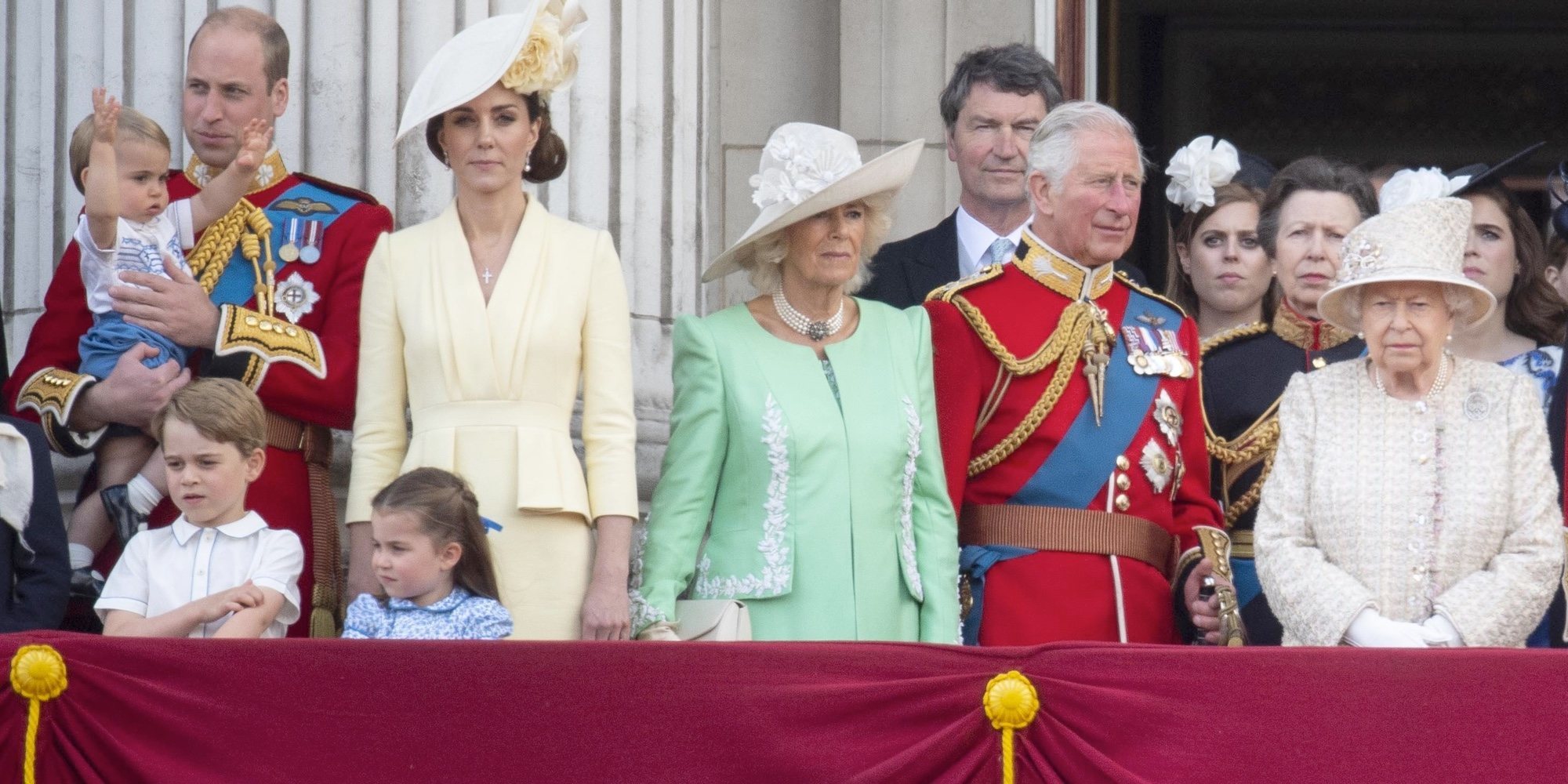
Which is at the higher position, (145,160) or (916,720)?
(145,160)

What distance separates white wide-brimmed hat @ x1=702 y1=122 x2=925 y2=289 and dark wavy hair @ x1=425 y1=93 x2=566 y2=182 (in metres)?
0.39

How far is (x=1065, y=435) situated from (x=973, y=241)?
1.02 m

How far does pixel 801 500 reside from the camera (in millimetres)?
Answer: 4781

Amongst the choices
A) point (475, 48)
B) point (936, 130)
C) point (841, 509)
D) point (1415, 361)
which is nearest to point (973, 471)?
point (841, 509)

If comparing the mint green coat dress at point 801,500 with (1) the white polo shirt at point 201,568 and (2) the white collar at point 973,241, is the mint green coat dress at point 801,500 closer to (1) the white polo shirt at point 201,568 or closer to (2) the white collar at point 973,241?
(1) the white polo shirt at point 201,568

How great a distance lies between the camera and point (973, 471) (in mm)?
5070

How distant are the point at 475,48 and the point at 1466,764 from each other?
220cm

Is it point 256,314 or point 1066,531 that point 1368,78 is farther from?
point 256,314

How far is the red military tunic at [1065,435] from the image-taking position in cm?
495

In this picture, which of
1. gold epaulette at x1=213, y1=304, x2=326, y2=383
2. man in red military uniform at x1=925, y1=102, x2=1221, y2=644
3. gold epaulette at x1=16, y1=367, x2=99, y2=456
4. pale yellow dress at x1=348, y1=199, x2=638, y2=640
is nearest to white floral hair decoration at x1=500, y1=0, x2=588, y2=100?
pale yellow dress at x1=348, y1=199, x2=638, y2=640

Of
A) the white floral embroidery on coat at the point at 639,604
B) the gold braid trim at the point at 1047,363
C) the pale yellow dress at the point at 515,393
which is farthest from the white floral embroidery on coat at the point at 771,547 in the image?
the gold braid trim at the point at 1047,363

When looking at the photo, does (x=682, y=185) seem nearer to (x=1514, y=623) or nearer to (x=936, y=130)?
(x=936, y=130)

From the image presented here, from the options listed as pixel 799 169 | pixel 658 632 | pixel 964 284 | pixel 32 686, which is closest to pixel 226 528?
pixel 32 686

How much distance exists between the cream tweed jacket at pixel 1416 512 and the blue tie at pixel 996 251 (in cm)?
121
